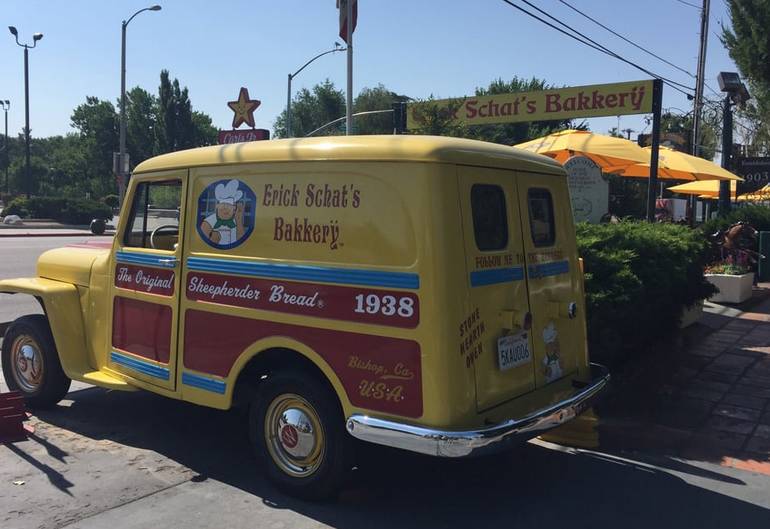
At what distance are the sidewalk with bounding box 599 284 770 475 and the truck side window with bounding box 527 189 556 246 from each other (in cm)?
189

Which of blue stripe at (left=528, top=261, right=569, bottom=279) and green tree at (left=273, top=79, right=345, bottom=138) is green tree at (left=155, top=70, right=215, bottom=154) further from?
blue stripe at (left=528, top=261, right=569, bottom=279)

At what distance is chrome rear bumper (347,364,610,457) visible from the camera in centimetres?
349

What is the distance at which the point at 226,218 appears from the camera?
14.8 feet

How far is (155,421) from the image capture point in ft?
18.6

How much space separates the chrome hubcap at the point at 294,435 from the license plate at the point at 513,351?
1.14m

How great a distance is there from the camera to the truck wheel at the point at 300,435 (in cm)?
398

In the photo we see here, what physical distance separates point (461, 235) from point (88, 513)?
2692 mm

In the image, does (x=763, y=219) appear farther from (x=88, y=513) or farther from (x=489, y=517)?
(x=88, y=513)

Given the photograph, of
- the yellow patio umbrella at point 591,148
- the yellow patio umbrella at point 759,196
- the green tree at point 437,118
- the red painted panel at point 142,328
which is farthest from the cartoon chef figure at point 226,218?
the yellow patio umbrella at point 759,196

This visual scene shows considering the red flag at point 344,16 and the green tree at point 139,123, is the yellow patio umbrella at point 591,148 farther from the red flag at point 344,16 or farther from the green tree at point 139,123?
the green tree at point 139,123

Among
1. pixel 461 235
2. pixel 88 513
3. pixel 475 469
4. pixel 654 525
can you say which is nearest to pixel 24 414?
pixel 88 513

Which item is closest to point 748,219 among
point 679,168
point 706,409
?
point 679,168

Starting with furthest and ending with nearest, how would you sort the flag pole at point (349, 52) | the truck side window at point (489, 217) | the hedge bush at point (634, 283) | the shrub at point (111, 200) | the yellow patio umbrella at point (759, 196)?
the shrub at point (111, 200)
the yellow patio umbrella at point (759, 196)
the flag pole at point (349, 52)
the hedge bush at point (634, 283)
the truck side window at point (489, 217)

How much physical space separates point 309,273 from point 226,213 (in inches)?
34.2
